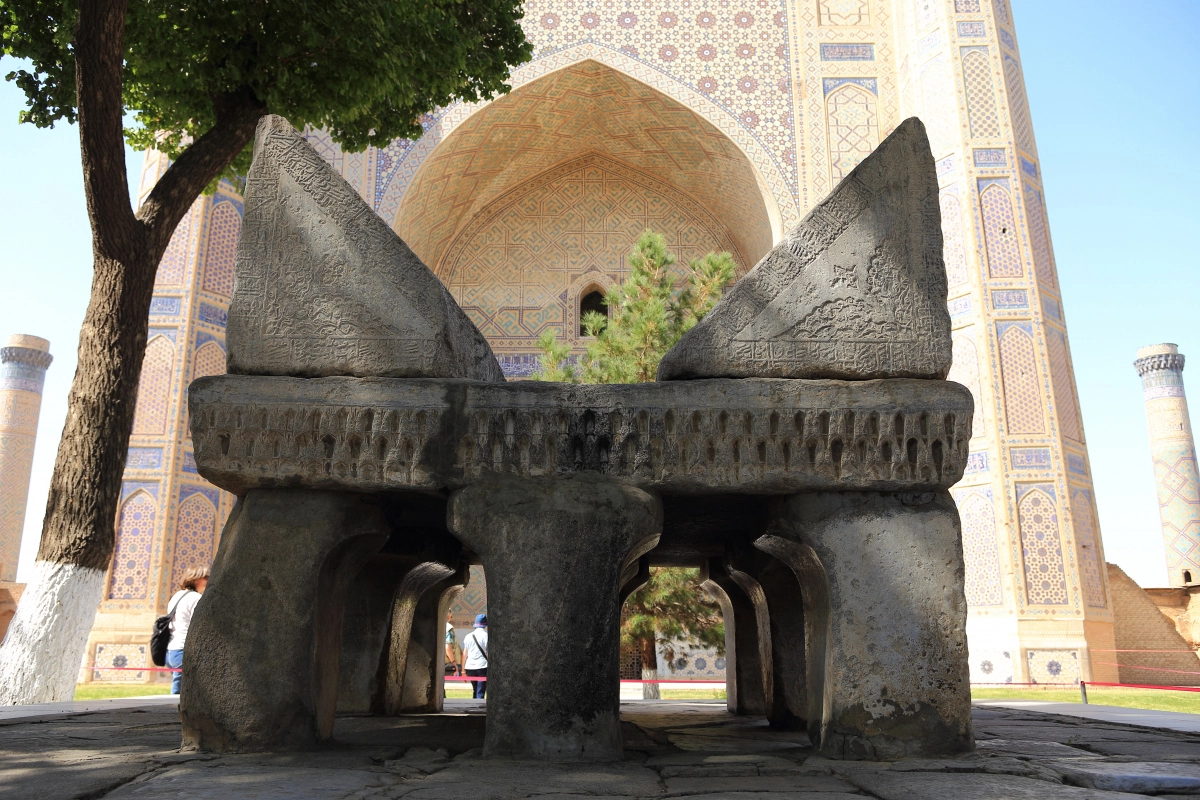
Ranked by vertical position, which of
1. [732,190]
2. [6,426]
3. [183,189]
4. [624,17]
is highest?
[624,17]

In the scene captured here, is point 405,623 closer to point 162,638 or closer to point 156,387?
point 162,638

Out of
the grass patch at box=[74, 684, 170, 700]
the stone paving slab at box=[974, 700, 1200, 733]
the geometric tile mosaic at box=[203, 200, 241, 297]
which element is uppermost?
the geometric tile mosaic at box=[203, 200, 241, 297]

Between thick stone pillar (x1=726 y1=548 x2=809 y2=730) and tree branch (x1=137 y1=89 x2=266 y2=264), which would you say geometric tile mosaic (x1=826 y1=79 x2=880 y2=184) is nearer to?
tree branch (x1=137 y1=89 x2=266 y2=264)

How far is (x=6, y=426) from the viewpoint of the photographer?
774 inches

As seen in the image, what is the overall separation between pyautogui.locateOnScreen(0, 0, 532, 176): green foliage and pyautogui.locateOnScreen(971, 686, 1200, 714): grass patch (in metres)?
6.97

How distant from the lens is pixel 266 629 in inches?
112

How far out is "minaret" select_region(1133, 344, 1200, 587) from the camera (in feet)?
62.3

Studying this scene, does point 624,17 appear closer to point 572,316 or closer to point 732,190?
point 732,190

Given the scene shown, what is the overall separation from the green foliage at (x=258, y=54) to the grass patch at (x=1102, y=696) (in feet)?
22.9

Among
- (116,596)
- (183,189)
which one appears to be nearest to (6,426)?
(116,596)

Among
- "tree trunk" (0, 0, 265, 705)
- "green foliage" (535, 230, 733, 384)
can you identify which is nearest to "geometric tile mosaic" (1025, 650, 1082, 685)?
"green foliage" (535, 230, 733, 384)

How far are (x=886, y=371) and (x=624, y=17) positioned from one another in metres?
11.9

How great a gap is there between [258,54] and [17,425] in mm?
16760

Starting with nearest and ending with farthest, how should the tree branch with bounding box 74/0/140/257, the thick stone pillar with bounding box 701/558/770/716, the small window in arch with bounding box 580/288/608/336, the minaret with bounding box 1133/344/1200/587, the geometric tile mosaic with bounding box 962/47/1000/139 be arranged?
the thick stone pillar with bounding box 701/558/770/716, the tree branch with bounding box 74/0/140/257, the geometric tile mosaic with bounding box 962/47/1000/139, the small window in arch with bounding box 580/288/608/336, the minaret with bounding box 1133/344/1200/587
